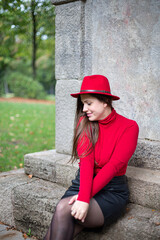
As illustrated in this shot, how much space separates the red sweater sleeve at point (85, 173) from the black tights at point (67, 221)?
127mm

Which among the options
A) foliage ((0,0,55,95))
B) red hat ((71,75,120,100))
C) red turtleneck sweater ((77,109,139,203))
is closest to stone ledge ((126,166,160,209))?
red turtleneck sweater ((77,109,139,203))

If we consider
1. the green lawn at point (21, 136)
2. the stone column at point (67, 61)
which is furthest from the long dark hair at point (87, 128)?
the green lawn at point (21, 136)

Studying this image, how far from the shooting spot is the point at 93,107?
2.06 meters

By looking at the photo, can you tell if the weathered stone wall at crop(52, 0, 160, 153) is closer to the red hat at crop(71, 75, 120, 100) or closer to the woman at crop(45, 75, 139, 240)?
the woman at crop(45, 75, 139, 240)

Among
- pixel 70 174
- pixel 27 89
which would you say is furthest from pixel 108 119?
pixel 27 89

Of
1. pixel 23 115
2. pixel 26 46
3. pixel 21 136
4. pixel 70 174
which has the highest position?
pixel 26 46

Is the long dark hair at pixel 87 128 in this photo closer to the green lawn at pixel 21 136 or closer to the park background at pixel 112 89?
the park background at pixel 112 89

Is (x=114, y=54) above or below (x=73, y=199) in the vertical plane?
above

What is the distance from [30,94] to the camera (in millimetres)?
17703

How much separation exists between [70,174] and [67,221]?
988 millimetres

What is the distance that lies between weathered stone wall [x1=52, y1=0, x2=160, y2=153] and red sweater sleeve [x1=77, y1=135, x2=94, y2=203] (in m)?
0.98

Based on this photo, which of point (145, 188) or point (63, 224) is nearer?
point (63, 224)

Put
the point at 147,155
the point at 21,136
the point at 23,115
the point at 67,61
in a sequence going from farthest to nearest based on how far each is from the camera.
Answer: the point at 23,115
the point at 21,136
the point at 67,61
the point at 147,155

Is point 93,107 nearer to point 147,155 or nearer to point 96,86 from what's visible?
point 96,86
